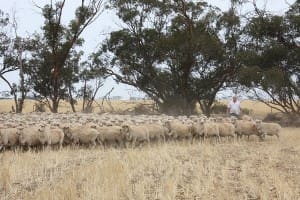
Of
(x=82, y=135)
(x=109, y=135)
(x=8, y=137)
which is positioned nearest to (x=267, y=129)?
(x=109, y=135)

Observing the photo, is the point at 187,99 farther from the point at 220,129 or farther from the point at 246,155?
the point at 246,155

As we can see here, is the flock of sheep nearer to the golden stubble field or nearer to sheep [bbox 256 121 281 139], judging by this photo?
sheep [bbox 256 121 281 139]

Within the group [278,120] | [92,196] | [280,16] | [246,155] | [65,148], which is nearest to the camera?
[92,196]

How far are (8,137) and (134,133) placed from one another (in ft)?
12.2

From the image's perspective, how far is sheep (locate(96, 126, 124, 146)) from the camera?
16.2 meters

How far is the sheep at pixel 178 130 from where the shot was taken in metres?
Result: 17.9

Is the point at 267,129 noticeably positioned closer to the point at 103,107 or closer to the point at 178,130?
the point at 178,130

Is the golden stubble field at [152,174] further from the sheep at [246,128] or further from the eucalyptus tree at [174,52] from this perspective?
the eucalyptus tree at [174,52]

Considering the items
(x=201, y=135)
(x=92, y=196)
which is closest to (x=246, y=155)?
(x=201, y=135)

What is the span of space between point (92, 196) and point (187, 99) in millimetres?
23553

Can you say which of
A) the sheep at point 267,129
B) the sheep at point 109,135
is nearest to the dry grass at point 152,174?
the sheep at point 109,135

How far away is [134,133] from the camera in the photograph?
16438 millimetres

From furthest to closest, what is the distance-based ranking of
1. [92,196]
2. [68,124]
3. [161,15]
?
1. [161,15]
2. [68,124]
3. [92,196]

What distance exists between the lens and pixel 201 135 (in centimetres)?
1842
